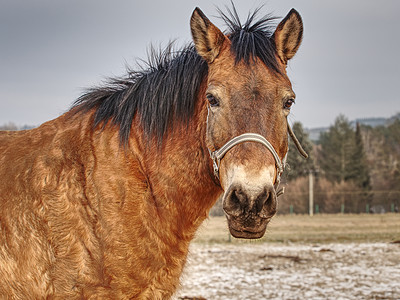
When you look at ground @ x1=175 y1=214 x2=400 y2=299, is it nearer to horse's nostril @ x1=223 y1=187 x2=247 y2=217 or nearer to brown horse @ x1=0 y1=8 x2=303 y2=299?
brown horse @ x1=0 y1=8 x2=303 y2=299

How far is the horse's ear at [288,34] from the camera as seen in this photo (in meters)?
2.78

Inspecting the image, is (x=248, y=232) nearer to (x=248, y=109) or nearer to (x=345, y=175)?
(x=248, y=109)

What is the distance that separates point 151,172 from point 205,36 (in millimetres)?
1070

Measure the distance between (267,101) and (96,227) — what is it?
144cm

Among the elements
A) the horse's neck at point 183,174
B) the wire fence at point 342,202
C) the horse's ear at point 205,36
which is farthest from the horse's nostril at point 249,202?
the wire fence at point 342,202

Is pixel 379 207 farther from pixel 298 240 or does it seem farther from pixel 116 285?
pixel 116 285

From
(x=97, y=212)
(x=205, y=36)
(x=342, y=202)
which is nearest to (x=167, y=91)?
(x=205, y=36)

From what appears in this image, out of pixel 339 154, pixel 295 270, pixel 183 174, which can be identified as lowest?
pixel 295 270

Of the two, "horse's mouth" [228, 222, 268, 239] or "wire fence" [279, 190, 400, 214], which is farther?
"wire fence" [279, 190, 400, 214]

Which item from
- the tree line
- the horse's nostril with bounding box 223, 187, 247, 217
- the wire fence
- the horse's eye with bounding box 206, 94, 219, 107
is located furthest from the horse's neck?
the wire fence

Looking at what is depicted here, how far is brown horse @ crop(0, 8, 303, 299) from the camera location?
239 cm

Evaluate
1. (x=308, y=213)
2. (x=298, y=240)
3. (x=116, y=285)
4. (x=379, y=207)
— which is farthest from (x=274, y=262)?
(x=379, y=207)

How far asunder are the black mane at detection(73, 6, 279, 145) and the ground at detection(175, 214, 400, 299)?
3.12m

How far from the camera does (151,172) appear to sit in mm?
2789
